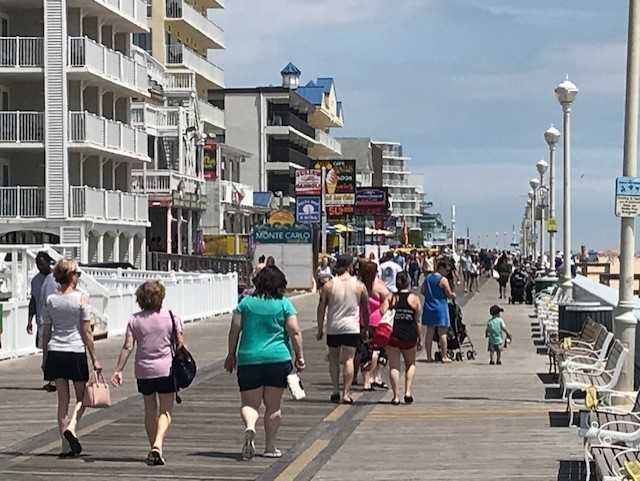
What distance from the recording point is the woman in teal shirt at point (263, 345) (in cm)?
1205

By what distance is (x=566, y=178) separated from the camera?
3362cm

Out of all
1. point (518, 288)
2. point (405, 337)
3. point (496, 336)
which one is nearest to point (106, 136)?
point (518, 288)

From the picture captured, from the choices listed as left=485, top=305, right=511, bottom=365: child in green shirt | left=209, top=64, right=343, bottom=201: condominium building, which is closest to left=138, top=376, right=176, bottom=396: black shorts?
Result: left=485, top=305, right=511, bottom=365: child in green shirt

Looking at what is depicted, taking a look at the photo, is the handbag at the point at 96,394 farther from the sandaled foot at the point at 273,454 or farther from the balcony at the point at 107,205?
the balcony at the point at 107,205

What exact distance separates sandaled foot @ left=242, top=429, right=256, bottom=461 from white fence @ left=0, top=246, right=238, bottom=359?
1180cm

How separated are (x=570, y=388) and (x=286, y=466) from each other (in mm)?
3582

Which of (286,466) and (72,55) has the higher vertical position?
(72,55)

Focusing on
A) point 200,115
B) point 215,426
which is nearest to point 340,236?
point 200,115

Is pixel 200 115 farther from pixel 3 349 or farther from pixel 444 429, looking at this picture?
pixel 444 429

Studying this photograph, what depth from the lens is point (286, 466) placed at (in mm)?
11945

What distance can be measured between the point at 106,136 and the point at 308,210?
10.3 meters

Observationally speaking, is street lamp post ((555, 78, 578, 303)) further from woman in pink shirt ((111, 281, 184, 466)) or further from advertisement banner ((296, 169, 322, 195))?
advertisement banner ((296, 169, 322, 195))

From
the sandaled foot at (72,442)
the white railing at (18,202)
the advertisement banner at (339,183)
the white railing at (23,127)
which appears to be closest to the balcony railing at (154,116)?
the advertisement banner at (339,183)

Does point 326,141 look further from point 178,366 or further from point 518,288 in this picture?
point 178,366
